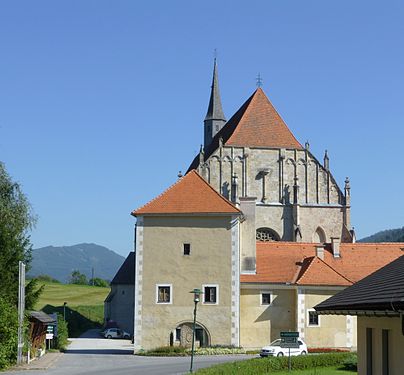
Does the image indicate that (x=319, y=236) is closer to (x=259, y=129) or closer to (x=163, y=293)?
(x=259, y=129)

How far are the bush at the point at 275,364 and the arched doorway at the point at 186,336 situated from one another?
12.8m

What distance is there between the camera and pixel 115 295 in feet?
242

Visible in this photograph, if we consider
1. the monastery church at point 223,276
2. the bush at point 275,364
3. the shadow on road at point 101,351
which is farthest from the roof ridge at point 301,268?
the bush at point 275,364

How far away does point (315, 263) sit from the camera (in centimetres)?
4800

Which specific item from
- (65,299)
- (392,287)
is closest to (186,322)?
(392,287)

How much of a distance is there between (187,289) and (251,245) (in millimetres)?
6045

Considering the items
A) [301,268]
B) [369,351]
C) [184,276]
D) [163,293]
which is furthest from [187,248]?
[369,351]

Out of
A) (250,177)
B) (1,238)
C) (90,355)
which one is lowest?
(90,355)

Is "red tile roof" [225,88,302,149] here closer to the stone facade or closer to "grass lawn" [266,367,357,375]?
the stone facade

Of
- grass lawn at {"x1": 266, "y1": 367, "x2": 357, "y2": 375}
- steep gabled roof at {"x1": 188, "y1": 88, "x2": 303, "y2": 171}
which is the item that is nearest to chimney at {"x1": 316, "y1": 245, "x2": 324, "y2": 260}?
steep gabled roof at {"x1": 188, "y1": 88, "x2": 303, "y2": 171}

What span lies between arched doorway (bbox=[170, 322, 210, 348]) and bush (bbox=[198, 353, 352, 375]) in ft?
42.2

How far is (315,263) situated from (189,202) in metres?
8.78

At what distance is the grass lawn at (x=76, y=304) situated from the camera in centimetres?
8111

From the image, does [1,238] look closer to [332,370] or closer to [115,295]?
[332,370]
